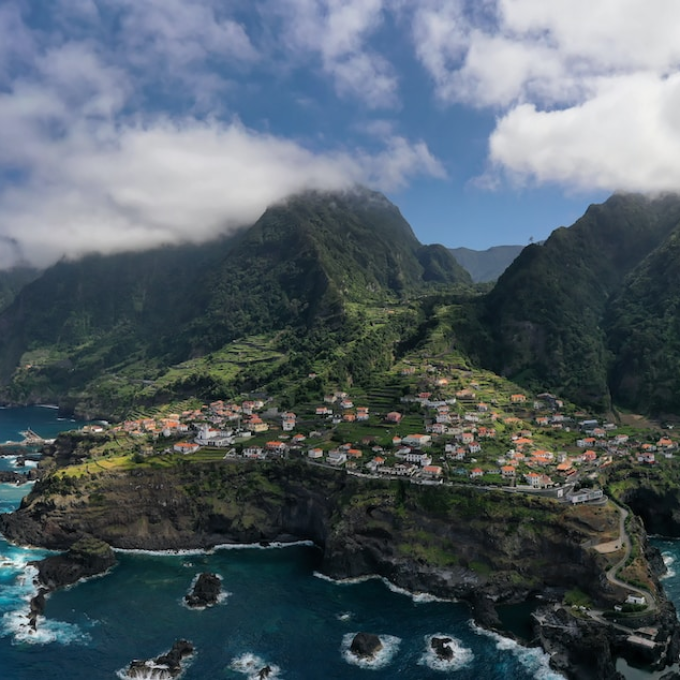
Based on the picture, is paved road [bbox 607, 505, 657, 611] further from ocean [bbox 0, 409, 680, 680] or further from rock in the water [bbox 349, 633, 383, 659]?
rock in the water [bbox 349, 633, 383, 659]

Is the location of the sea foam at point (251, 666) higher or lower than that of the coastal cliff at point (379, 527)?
lower

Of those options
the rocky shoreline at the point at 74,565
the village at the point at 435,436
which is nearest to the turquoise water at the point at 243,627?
the rocky shoreline at the point at 74,565

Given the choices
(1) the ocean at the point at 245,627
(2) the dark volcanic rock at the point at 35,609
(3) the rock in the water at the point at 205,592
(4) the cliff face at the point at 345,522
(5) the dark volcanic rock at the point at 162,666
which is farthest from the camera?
(4) the cliff face at the point at 345,522

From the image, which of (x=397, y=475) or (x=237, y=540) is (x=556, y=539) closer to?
(x=397, y=475)

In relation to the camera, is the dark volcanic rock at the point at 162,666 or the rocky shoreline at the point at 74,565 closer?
the dark volcanic rock at the point at 162,666

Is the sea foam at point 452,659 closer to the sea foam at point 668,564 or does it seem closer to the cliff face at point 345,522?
the cliff face at point 345,522

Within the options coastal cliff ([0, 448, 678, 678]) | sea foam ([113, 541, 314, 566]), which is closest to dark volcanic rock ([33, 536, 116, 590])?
sea foam ([113, 541, 314, 566])

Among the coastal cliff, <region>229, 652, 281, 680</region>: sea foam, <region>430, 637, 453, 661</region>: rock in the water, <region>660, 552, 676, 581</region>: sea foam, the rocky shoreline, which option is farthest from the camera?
<region>660, 552, 676, 581</region>: sea foam
